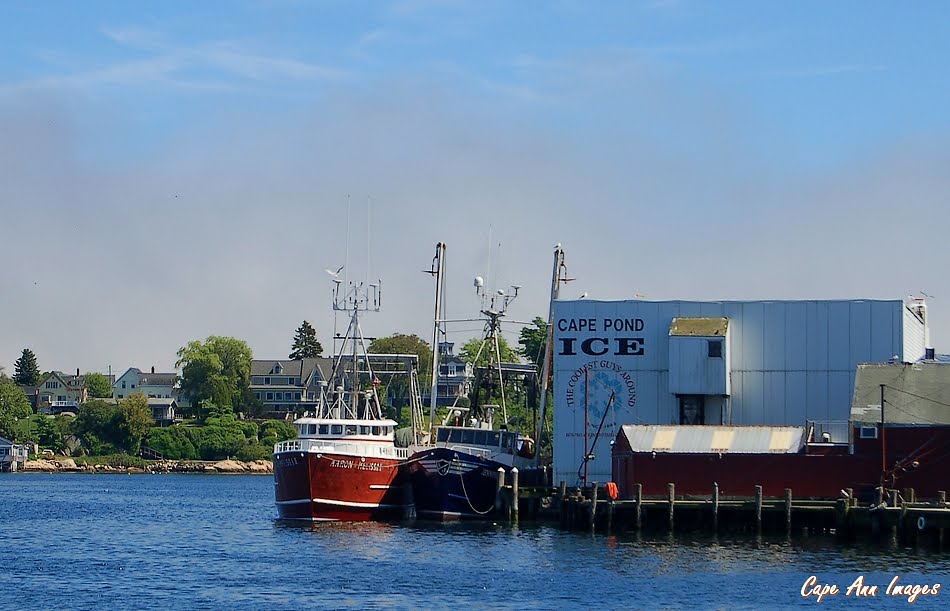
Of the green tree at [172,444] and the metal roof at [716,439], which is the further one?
the green tree at [172,444]

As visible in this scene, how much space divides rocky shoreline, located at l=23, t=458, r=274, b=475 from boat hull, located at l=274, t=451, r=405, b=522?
310 feet

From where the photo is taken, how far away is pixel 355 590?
4506 cm

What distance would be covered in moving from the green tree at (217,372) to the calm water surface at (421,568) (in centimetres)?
10987

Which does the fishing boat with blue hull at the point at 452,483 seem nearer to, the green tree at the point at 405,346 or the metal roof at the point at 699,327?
the metal roof at the point at 699,327

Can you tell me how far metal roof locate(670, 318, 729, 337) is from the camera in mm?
69194

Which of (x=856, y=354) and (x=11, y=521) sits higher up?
(x=856, y=354)

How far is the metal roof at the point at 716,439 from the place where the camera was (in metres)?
61.3

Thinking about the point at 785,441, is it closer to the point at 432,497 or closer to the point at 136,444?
the point at 432,497

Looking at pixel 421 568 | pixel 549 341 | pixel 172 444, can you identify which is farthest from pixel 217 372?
pixel 421 568

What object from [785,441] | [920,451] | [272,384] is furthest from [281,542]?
[272,384]

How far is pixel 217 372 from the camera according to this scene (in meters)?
183

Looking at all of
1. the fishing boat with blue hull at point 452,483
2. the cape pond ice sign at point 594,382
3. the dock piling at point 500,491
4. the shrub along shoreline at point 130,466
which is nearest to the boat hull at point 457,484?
the fishing boat with blue hull at point 452,483

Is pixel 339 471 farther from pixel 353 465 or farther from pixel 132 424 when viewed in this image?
pixel 132 424

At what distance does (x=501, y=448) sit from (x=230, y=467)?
98181 mm
